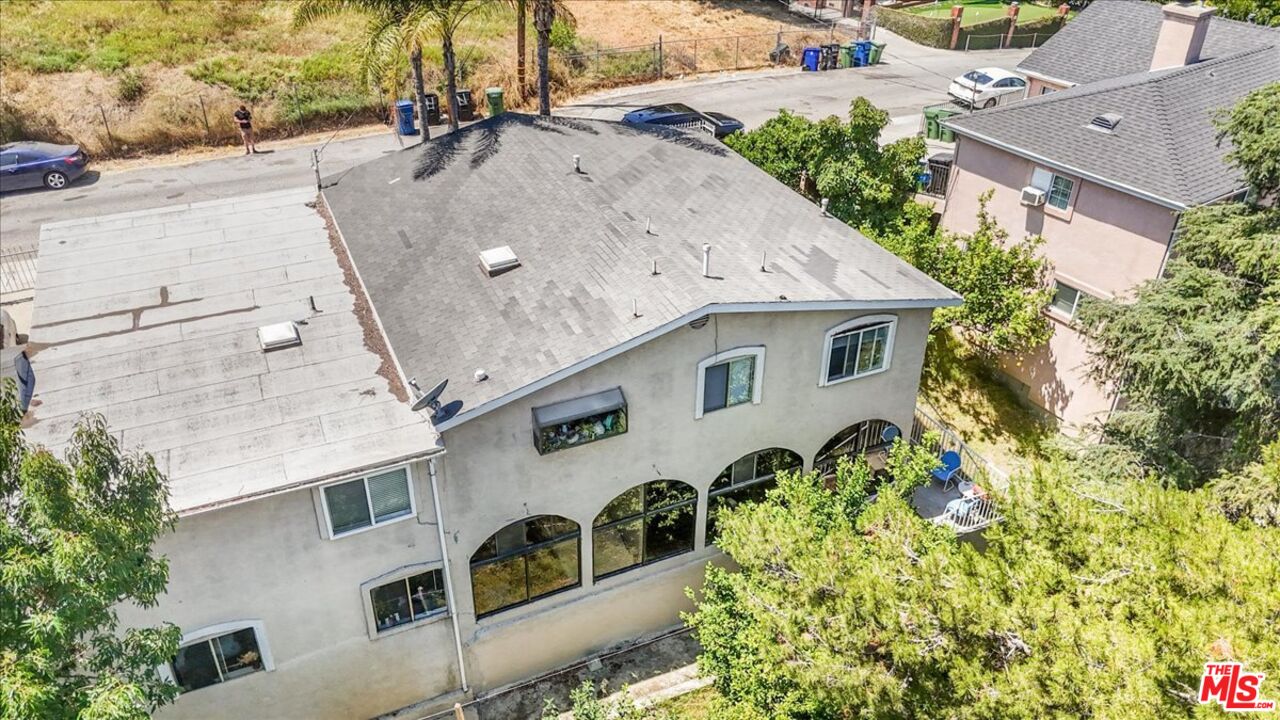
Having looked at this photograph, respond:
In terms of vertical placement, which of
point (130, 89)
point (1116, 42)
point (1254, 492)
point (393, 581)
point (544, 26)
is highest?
point (544, 26)

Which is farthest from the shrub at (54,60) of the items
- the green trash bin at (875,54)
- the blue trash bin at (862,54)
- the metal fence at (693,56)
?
the green trash bin at (875,54)

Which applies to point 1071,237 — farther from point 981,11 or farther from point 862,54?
point 981,11

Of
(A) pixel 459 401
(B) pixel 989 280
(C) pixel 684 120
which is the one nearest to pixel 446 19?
(C) pixel 684 120

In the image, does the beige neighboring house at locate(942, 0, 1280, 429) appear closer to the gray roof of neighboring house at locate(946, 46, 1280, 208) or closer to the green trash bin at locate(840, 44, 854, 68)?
the gray roof of neighboring house at locate(946, 46, 1280, 208)

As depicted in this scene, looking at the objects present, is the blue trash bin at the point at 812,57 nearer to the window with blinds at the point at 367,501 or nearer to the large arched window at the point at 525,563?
the large arched window at the point at 525,563

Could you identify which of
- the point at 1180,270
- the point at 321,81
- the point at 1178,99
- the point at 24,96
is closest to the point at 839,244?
the point at 1180,270

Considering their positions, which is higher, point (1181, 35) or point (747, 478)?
point (1181, 35)
